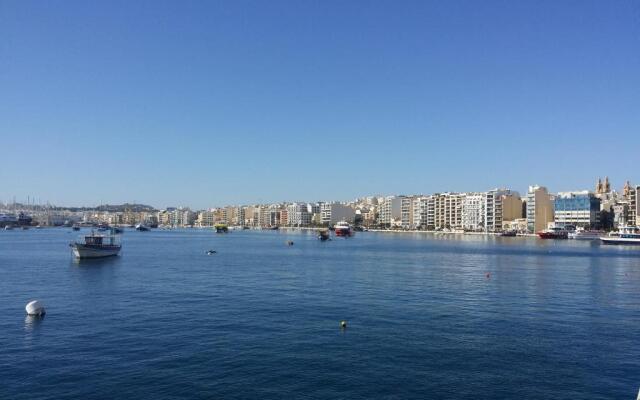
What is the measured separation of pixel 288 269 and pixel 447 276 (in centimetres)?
1578

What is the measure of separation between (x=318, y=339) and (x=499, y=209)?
172 metres

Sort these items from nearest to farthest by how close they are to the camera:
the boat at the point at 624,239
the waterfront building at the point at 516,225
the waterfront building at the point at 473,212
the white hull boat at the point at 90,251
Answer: the white hull boat at the point at 90,251
the boat at the point at 624,239
the waterfront building at the point at 516,225
the waterfront building at the point at 473,212

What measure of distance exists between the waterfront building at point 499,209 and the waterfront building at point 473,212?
2.14 metres

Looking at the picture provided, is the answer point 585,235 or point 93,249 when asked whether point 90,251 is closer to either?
point 93,249

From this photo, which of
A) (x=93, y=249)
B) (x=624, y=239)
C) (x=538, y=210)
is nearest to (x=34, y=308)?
(x=93, y=249)

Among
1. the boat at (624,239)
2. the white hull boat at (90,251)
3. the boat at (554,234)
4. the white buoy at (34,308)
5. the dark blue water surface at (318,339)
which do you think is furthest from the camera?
the boat at (554,234)

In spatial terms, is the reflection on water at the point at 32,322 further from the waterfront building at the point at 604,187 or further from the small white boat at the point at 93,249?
the waterfront building at the point at 604,187

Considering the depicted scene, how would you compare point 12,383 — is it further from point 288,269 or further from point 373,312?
point 288,269

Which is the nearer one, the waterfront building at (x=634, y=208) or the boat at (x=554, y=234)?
the boat at (x=554, y=234)

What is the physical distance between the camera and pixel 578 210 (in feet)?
529

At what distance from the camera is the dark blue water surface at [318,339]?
16.8m

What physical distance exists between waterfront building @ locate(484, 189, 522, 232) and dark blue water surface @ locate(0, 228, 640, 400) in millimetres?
145485

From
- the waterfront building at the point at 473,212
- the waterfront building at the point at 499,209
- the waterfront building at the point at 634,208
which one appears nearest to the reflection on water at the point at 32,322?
the waterfront building at the point at 634,208

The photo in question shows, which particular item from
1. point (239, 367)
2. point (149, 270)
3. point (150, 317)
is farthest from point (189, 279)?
point (239, 367)
